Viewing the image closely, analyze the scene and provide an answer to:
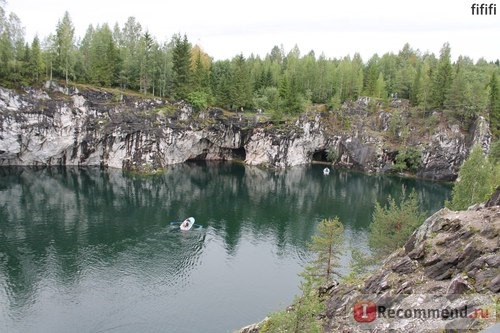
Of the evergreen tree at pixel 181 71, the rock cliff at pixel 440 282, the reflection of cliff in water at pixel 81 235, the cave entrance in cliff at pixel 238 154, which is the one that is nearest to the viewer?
the rock cliff at pixel 440 282

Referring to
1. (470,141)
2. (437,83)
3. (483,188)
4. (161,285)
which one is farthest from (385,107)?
(161,285)

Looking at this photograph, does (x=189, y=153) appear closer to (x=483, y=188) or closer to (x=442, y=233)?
(x=483, y=188)

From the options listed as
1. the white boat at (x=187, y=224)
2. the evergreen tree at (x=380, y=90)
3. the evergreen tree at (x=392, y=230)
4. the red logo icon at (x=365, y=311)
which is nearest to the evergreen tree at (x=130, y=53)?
the white boat at (x=187, y=224)

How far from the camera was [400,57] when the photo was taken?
16838 cm

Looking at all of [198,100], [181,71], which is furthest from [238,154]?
[181,71]

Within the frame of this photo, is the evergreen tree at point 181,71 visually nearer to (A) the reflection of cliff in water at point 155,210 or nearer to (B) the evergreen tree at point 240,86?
(B) the evergreen tree at point 240,86

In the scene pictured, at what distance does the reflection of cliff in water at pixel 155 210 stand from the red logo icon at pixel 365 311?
29984 millimetres

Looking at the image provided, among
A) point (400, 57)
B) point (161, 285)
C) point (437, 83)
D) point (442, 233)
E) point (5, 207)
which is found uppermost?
point (400, 57)

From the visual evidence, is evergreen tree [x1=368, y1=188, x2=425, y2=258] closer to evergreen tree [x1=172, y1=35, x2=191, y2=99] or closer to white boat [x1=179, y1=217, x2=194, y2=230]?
white boat [x1=179, y1=217, x2=194, y2=230]

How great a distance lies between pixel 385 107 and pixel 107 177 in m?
78.2

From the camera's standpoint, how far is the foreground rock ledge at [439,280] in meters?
19.4

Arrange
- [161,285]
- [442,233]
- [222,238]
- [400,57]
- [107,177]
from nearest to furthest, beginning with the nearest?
1. [442,233]
2. [161,285]
3. [222,238]
4. [107,177]
5. [400,57]

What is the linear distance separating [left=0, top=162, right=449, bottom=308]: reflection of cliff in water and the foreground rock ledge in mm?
29423

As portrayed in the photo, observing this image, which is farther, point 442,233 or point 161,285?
point 161,285
